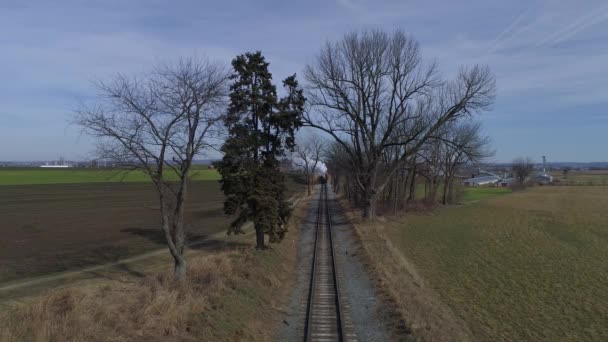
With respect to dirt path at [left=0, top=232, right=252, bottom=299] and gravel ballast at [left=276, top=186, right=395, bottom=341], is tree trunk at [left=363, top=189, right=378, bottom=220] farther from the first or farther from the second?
dirt path at [left=0, top=232, right=252, bottom=299]

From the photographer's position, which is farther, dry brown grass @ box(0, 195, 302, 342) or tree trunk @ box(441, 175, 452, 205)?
tree trunk @ box(441, 175, 452, 205)

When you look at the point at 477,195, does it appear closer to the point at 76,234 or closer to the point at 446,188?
the point at 446,188

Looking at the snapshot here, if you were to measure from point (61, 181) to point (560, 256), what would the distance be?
12402cm

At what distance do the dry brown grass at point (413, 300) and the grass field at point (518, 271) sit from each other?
66 centimetres

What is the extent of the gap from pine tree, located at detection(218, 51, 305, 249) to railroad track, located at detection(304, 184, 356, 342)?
3.77m

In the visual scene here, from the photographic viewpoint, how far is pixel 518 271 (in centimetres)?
2211

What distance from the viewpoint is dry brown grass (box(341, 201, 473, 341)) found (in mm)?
11984

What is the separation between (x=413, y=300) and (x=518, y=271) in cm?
1034

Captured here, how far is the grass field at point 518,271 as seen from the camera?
14344 millimetres

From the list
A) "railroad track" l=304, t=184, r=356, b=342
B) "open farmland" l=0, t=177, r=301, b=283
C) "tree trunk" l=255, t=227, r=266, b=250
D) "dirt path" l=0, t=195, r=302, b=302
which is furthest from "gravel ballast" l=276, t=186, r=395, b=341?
"open farmland" l=0, t=177, r=301, b=283

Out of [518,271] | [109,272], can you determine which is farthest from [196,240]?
[518,271]

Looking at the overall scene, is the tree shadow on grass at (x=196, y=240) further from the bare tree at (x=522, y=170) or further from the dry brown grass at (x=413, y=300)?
the bare tree at (x=522, y=170)

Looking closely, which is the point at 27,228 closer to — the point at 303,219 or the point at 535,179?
the point at 303,219

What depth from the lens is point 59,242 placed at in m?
31.8
